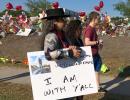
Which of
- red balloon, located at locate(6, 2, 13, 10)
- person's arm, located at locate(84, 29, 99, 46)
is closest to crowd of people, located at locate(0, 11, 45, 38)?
red balloon, located at locate(6, 2, 13, 10)

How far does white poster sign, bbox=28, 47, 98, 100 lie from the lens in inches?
233

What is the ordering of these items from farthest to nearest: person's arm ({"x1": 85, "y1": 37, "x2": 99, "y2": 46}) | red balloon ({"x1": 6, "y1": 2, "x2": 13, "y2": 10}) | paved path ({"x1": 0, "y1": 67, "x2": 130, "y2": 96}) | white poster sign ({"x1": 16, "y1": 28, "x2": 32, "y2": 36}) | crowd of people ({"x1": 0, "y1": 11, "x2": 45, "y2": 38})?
1. crowd of people ({"x1": 0, "y1": 11, "x2": 45, "y2": 38})
2. white poster sign ({"x1": 16, "y1": 28, "x2": 32, "y2": 36})
3. red balloon ({"x1": 6, "y1": 2, "x2": 13, "y2": 10})
4. paved path ({"x1": 0, "y1": 67, "x2": 130, "y2": 96})
5. person's arm ({"x1": 85, "y1": 37, "x2": 99, "y2": 46})

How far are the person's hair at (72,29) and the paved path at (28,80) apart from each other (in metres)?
2.65

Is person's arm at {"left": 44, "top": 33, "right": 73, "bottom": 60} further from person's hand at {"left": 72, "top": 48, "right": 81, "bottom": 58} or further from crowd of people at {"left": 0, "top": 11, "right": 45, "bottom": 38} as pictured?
crowd of people at {"left": 0, "top": 11, "right": 45, "bottom": 38}

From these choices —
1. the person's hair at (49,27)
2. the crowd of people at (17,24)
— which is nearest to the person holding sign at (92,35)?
the person's hair at (49,27)

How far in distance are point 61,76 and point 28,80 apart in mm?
4891

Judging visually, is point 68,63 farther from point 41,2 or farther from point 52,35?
point 41,2

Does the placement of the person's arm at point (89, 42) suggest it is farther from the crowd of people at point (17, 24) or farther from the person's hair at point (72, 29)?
the crowd of people at point (17, 24)

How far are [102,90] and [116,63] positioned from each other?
3924 millimetres

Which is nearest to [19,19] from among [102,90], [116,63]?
[116,63]

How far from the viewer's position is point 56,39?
5984 mm

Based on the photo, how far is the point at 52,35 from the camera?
19.5 feet

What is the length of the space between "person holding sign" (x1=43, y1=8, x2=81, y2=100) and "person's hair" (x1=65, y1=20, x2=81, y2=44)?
35 centimetres

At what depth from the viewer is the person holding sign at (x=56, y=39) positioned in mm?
5898
